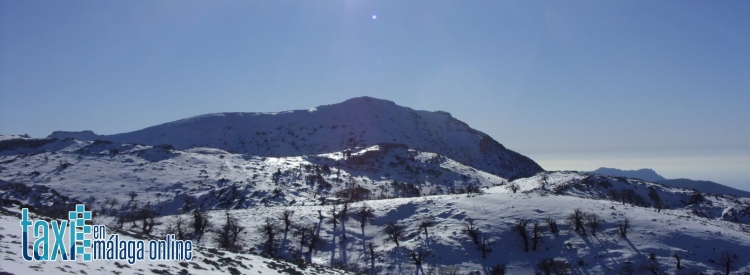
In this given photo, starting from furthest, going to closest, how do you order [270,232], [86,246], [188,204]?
[188,204]
[270,232]
[86,246]

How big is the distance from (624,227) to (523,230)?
13002mm

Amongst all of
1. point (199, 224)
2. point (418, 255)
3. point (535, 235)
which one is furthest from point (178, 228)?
point (535, 235)

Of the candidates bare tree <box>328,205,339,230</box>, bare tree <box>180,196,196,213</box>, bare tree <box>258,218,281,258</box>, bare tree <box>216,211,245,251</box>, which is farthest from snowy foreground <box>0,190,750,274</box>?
bare tree <box>180,196,196,213</box>

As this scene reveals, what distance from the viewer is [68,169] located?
98188 millimetres

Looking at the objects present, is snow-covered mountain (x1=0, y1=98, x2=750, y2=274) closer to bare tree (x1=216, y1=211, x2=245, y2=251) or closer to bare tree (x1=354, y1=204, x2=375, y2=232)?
bare tree (x1=354, y1=204, x2=375, y2=232)

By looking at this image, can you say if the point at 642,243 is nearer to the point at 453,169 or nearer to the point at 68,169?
the point at 453,169

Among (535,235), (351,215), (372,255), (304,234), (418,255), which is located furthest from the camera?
(351,215)

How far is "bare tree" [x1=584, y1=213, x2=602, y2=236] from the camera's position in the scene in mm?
53094

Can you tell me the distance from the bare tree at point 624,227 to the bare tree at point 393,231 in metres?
28.7

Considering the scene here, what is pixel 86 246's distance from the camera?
20578mm

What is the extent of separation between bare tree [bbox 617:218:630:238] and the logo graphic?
165 feet

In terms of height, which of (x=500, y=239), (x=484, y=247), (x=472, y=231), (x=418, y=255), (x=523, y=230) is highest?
(x=523, y=230)

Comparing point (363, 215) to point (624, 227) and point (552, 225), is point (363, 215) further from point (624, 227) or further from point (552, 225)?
point (624, 227)

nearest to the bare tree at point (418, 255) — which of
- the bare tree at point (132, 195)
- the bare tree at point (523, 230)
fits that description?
the bare tree at point (523, 230)
